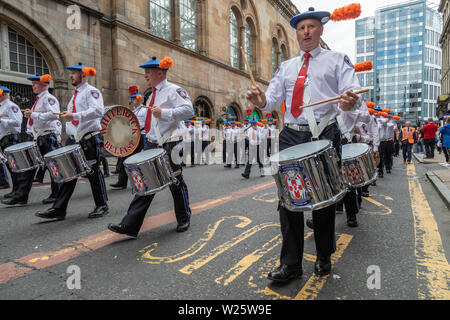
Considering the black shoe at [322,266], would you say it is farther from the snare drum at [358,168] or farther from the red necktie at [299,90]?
the snare drum at [358,168]

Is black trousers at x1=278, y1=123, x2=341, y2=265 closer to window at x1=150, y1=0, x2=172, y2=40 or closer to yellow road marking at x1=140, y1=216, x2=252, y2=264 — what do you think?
yellow road marking at x1=140, y1=216, x2=252, y2=264

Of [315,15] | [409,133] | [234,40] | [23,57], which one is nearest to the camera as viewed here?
[315,15]

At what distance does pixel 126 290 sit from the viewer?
89.2 inches

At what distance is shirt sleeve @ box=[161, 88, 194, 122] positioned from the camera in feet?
11.5

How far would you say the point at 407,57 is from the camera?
90938mm

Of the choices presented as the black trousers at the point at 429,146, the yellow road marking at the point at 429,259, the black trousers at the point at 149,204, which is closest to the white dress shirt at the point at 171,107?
the black trousers at the point at 149,204

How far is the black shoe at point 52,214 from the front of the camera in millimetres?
4016

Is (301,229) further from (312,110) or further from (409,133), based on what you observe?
(409,133)

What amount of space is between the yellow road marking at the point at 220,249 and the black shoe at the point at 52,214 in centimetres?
244

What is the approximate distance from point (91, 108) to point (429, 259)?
14.3 feet

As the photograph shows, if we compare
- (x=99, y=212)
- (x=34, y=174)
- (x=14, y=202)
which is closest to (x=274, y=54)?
(x=34, y=174)

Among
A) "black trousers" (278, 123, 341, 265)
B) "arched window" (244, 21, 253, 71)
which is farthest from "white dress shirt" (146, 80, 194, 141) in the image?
"arched window" (244, 21, 253, 71)
